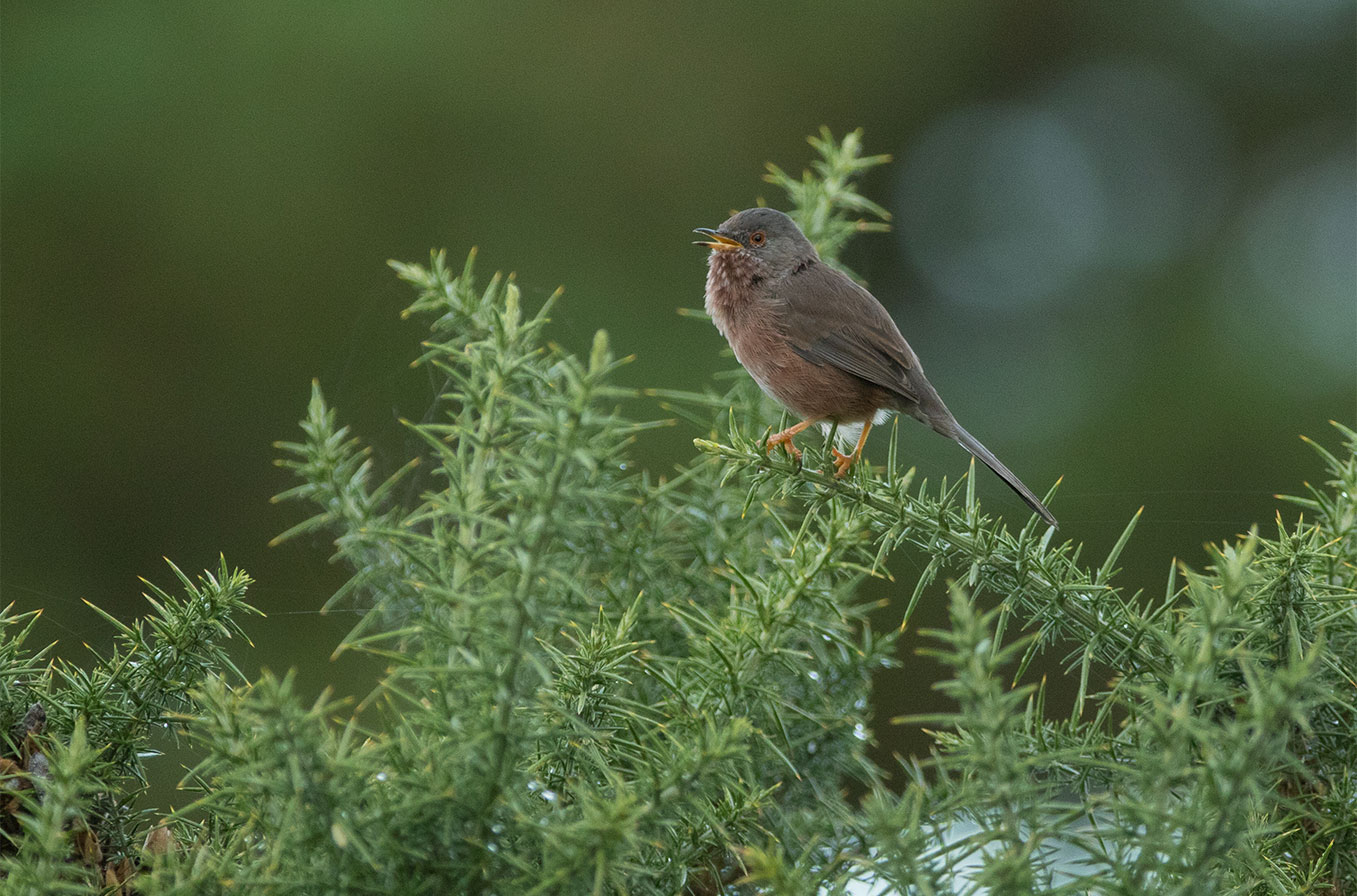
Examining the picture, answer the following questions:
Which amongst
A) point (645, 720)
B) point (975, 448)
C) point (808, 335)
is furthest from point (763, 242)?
point (645, 720)

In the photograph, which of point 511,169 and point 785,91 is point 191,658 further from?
point 785,91

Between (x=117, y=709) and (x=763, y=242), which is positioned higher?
(x=763, y=242)

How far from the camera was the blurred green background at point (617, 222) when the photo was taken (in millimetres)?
3777

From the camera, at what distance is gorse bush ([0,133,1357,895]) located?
26.2 inches

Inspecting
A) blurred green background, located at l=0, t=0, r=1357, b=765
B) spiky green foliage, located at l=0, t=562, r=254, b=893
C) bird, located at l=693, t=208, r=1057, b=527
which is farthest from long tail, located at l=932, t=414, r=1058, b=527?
spiky green foliage, located at l=0, t=562, r=254, b=893

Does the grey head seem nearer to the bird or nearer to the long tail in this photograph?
the bird

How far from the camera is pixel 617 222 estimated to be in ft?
14.3

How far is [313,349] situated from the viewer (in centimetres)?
397

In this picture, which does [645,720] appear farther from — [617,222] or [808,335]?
[617,222]

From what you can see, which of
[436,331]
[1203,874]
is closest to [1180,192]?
[436,331]

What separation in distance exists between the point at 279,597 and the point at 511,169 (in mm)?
1904

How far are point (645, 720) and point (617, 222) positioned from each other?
3635mm

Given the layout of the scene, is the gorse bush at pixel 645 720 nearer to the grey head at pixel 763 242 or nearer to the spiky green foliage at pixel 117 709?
the spiky green foliage at pixel 117 709

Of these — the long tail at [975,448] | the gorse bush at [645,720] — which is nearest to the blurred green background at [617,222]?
the long tail at [975,448]
